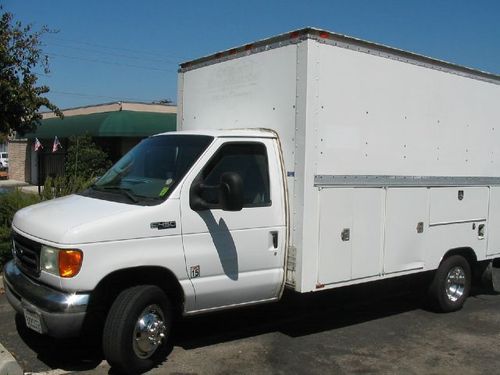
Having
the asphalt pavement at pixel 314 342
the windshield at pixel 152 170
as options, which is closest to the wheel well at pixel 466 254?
the asphalt pavement at pixel 314 342

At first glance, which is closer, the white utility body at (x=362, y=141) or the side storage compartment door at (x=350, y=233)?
the white utility body at (x=362, y=141)

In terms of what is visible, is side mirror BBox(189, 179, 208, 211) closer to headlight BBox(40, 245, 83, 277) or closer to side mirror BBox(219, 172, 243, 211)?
side mirror BBox(219, 172, 243, 211)

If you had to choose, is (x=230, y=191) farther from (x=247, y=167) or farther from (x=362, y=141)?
(x=362, y=141)

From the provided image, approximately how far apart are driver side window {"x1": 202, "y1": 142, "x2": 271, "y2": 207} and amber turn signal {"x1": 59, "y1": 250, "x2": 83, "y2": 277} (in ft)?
4.48

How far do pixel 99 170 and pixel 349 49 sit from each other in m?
21.2

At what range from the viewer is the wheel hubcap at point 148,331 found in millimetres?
4699

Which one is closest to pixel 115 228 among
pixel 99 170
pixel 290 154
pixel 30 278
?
pixel 30 278

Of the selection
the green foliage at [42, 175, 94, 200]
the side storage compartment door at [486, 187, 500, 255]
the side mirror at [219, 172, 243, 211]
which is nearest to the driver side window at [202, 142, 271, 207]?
the side mirror at [219, 172, 243, 211]

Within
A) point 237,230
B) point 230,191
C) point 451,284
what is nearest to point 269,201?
point 237,230

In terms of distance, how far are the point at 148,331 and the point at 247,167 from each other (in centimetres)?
175

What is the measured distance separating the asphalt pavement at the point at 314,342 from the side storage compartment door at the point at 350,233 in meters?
0.70

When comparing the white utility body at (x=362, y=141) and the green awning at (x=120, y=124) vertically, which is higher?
the green awning at (x=120, y=124)

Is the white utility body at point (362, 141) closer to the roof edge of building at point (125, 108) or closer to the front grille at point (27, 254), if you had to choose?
the front grille at point (27, 254)

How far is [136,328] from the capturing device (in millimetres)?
4664
